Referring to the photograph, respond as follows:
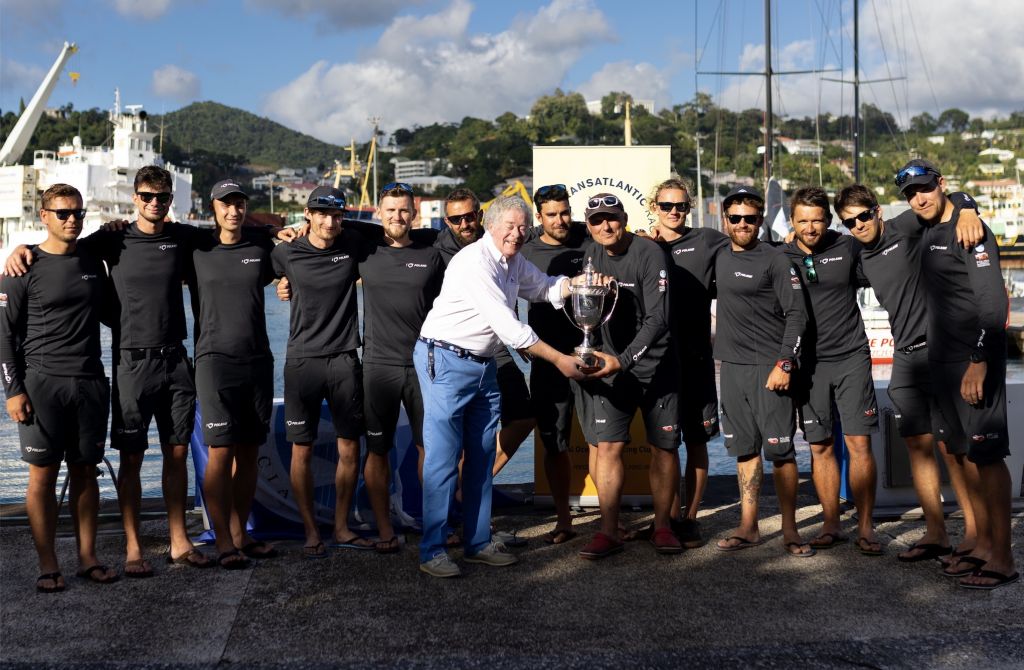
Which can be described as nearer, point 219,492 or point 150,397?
point 150,397

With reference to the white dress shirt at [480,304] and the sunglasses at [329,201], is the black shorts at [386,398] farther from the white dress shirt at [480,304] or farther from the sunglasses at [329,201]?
the sunglasses at [329,201]

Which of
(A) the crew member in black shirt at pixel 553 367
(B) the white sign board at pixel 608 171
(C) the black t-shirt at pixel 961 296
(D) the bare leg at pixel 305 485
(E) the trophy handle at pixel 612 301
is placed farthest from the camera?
(B) the white sign board at pixel 608 171

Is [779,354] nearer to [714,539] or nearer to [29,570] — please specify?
[714,539]

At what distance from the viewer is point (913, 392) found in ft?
16.7

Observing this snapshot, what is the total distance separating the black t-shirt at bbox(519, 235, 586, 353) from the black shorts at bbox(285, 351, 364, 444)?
995 millimetres

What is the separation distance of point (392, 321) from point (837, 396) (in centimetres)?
239

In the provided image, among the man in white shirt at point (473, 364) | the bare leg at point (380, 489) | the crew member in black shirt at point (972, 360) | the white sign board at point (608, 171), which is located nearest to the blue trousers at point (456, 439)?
the man in white shirt at point (473, 364)

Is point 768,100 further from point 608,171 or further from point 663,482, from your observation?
point 663,482

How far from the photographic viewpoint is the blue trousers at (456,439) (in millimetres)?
4871

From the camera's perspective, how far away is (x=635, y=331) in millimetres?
5246

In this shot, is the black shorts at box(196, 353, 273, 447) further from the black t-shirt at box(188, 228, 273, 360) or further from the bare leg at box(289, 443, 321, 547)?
the bare leg at box(289, 443, 321, 547)

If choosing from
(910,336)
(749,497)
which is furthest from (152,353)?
(910,336)

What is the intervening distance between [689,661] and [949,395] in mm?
2011

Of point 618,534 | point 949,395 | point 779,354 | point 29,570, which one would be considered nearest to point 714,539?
point 618,534
